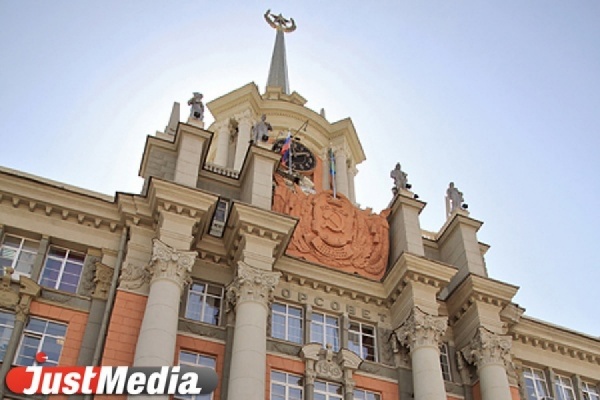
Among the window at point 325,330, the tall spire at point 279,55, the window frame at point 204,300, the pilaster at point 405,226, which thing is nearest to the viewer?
the window frame at point 204,300

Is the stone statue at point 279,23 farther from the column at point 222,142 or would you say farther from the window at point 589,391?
the window at point 589,391

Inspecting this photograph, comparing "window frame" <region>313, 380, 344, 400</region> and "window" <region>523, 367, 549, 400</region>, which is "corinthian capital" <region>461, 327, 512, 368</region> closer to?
"window" <region>523, 367, 549, 400</region>

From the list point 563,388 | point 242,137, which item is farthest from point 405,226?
point 242,137

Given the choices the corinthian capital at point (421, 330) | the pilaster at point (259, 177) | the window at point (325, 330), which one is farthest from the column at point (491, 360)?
the pilaster at point (259, 177)

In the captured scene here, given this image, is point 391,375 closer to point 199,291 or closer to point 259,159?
point 199,291

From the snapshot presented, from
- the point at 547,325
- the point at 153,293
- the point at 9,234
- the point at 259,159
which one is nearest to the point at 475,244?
the point at 547,325

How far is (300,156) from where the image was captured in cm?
4356

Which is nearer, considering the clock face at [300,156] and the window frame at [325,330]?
the window frame at [325,330]

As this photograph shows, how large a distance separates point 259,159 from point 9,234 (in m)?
10.1

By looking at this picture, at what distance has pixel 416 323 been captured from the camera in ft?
89.5

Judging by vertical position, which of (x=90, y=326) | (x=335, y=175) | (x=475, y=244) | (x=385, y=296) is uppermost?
(x=335, y=175)

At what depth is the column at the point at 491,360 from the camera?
87.9 feet

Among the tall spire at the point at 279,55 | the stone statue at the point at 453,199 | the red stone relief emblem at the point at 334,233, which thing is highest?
the tall spire at the point at 279,55

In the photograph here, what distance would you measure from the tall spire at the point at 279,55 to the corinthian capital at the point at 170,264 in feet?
101
